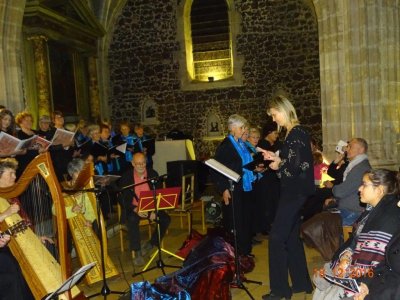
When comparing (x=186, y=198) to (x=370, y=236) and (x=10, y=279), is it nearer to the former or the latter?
(x=10, y=279)

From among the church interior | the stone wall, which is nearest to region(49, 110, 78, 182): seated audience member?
the church interior

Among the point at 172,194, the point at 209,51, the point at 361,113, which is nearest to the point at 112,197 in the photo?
the point at 172,194

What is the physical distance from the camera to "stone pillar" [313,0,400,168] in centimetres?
675

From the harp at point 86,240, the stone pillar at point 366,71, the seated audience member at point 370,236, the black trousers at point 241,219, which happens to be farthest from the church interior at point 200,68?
the seated audience member at point 370,236

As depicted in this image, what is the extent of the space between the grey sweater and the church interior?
7.97ft

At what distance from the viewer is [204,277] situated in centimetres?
382

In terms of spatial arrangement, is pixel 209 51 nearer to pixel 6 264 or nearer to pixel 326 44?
pixel 326 44

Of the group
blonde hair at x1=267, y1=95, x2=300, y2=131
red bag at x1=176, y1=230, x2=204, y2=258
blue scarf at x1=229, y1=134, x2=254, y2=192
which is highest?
blonde hair at x1=267, y1=95, x2=300, y2=131

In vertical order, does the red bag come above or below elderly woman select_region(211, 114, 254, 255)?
below

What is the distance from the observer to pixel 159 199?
184 inches

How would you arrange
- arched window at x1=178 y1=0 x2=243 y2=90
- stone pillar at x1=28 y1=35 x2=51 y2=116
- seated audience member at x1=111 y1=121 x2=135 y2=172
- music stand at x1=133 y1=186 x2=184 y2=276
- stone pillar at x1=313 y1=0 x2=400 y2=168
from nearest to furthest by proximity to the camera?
music stand at x1=133 y1=186 x2=184 y2=276 → stone pillar at x1=313 y1=0 x2=400 y2=168 → seated audience member at x1=111 y1=121 x2=135 y2=172 → stone pillar at x1=28 y1=35 x2=51 y2=116 → arched window at x1=178 y1=0 x2=243 y2=90

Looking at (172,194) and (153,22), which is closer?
(172,194)

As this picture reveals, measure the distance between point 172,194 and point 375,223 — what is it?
8.15ft

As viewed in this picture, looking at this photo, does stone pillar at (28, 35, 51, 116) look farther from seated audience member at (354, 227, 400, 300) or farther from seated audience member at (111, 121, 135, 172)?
seated audience member at (354, 227, 400, 300)
